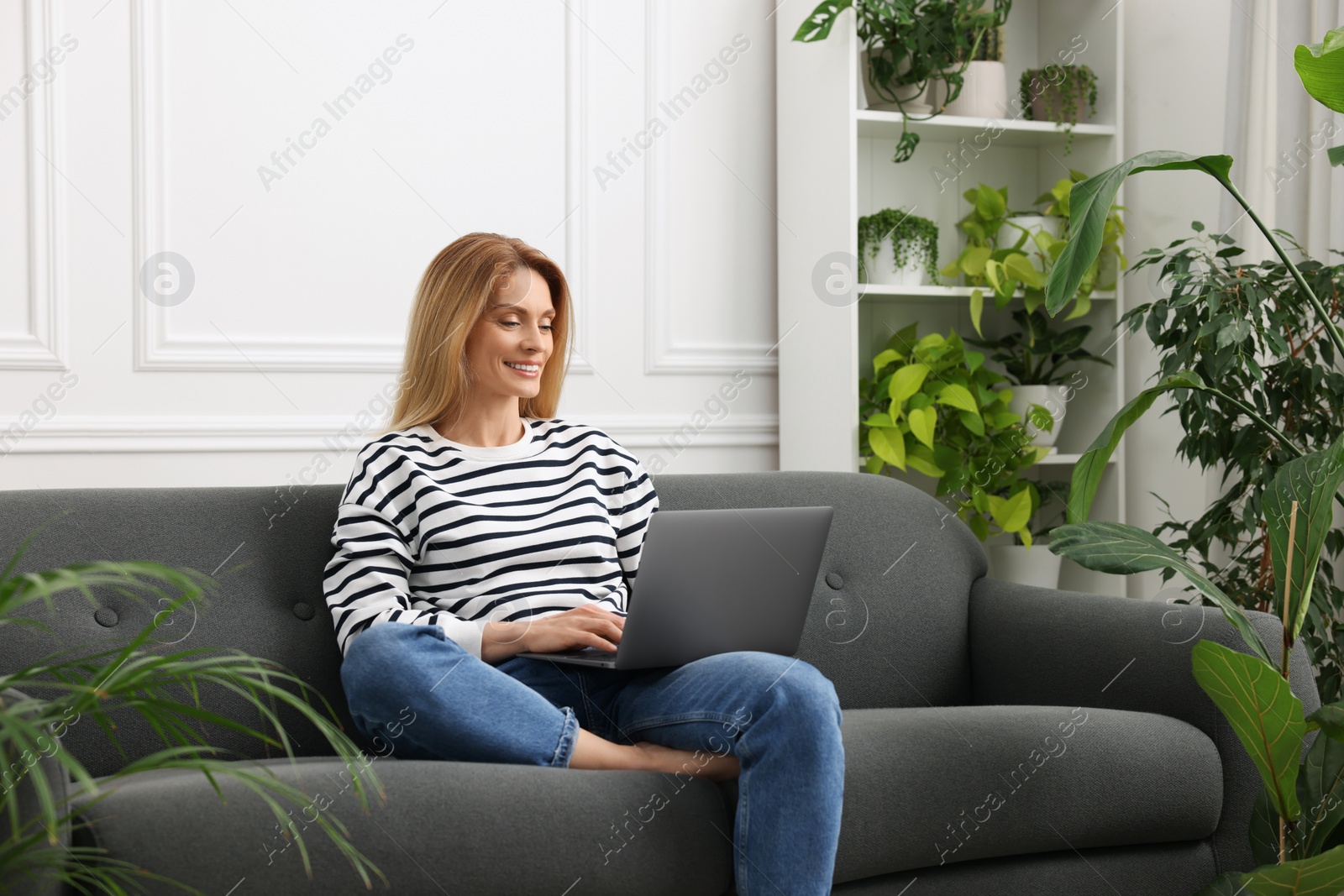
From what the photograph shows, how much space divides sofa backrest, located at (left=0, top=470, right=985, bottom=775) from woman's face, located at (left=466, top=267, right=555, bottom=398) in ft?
0.97

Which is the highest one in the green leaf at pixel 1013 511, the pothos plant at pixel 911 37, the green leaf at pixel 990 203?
the pothos plant at pixel 911 37

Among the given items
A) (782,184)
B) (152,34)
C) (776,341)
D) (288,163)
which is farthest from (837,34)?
(152,34)

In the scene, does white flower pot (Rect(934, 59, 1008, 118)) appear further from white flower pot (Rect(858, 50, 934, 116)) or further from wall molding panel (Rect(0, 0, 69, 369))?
wall molding panel (Rect(0, 0, 69, 369))

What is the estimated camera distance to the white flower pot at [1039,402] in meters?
2.64

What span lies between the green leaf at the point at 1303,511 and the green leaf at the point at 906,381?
1.03m

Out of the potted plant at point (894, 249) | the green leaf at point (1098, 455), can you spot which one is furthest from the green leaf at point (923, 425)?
the green leaf at point (1098, 455)

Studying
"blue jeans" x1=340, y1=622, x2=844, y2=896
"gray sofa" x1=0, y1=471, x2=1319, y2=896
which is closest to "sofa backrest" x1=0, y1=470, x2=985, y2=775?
"gray sofa" x1=0, y1=471, x2=1319, y2=896

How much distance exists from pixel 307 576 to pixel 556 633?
0.44 meters

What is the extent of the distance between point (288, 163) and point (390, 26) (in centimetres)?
37

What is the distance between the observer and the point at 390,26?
7.83 feet

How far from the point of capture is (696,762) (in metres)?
1.41

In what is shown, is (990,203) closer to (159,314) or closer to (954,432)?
(954,432)

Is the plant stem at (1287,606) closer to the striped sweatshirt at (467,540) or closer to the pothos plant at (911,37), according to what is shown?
the striped sweatshirt at (467,540)

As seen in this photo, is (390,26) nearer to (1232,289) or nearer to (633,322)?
(633,322)
